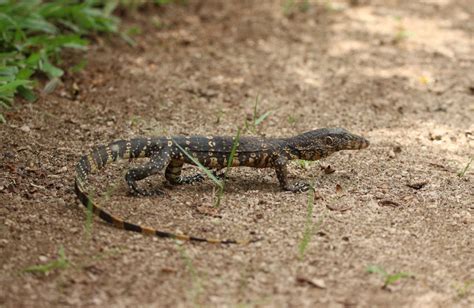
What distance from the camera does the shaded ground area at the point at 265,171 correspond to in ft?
18.9

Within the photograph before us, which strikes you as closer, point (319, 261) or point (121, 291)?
point (121, 291)

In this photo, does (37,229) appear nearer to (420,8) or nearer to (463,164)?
(463,164)

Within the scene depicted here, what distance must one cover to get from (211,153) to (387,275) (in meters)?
2.38

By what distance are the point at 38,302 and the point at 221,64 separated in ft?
22.0

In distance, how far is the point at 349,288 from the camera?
5730 mm

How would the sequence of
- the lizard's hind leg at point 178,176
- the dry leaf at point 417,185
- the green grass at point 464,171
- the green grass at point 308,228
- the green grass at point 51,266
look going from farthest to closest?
the green grass at point 464,171, the dry leaf at point 417,185, the lizard's hind leg at point 178,176, the green grass at point 308,228, the green grass at point 51,266

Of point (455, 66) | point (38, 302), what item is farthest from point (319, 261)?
point (455, 66)

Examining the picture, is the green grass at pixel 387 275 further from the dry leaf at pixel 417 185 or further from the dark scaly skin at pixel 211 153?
the dry leaf at pixel 417 185

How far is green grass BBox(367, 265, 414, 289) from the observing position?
5.77 m

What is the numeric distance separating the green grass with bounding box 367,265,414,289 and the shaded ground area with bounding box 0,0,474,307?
36mm

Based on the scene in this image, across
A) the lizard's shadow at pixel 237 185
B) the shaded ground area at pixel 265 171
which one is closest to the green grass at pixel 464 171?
the shaded ground area at pixel 265 171

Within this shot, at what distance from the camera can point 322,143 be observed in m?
7.88

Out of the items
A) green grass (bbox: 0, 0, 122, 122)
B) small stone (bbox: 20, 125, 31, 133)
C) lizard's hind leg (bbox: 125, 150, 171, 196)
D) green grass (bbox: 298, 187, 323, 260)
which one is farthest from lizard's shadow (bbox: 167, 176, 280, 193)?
green grass (bbox: 0, 0, 122, 122)

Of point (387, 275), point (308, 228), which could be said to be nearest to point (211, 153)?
point (308, 228)
